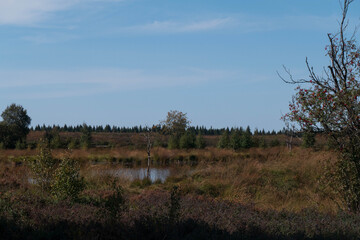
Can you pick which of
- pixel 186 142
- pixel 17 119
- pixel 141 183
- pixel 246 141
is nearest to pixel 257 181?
pixel 141 183

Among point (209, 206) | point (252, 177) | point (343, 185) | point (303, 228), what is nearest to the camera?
point (303, 228)

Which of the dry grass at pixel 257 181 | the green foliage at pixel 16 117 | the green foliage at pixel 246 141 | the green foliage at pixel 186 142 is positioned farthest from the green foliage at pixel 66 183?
the green foliage at pixel 16 117

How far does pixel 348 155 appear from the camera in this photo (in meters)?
7.79

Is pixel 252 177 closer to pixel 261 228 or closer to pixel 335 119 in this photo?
pixel 335 119

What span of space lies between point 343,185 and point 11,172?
10.3 metres

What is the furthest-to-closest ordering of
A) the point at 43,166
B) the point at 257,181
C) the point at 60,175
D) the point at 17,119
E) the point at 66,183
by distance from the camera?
1. the point at 17,119
2. the point at 257,181
3. the point at 43,166
4. the point at 60,175
5. the point at 66,183

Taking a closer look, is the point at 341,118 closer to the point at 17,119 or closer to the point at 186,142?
the point at 186,142

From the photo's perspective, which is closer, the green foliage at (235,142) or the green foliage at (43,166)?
the green foliage at (43,166)

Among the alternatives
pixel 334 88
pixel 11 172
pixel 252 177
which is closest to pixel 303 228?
pixel 334 88

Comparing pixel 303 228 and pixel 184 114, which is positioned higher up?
pixel 184 114

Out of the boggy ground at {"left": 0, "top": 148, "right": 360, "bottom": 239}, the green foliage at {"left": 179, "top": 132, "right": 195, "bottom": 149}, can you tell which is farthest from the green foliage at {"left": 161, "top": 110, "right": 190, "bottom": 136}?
the boggy ground at {"left": 0, "top": 148, "right": 360, "bottom": 239}

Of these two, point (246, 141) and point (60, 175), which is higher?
point (246, 141)

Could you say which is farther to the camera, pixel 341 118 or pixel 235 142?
pixel 235 142

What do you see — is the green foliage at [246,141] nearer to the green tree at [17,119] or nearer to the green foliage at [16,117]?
the green tree at [17,119]
